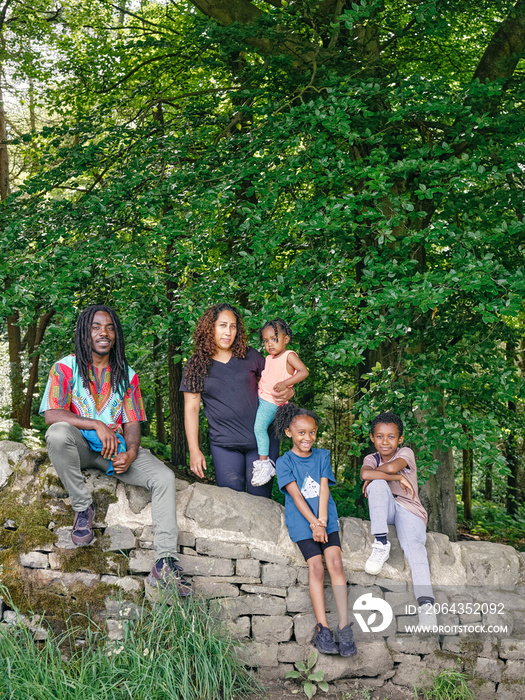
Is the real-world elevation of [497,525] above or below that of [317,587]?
below

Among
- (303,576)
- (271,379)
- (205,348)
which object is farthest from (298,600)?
(205,348)

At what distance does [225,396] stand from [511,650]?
247 centimetres

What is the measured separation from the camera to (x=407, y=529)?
151 inches

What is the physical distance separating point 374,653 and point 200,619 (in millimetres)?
1175

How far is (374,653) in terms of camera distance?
12.3 feet

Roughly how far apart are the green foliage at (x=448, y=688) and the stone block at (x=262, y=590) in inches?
40.3

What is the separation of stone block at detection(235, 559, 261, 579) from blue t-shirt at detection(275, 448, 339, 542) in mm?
292

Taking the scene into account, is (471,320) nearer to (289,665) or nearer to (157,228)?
(157,228)

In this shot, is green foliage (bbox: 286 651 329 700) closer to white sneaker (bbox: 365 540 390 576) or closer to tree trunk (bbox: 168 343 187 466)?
white sneaker (bbox: 365 540 390 576)

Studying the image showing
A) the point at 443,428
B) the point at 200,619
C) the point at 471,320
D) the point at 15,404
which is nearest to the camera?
the point at 200,619

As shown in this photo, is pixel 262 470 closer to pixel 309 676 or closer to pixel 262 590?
pixel 262 590

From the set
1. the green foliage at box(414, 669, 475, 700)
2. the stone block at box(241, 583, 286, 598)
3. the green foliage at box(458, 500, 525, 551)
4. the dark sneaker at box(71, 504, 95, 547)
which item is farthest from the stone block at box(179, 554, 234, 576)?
the green foliage at box(458, 500, 525, 551)

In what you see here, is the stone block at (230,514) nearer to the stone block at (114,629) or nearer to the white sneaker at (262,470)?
the white sneaker at (262,470)

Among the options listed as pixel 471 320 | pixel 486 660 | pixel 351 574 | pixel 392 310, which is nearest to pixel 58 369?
pixel 351 574
